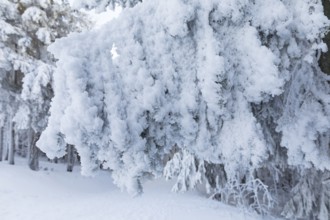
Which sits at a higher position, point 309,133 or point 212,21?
point 212,21

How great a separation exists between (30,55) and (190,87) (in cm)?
1486

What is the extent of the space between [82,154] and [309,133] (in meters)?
2.37

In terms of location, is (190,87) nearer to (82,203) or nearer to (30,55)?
(82,203)

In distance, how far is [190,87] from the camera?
4223 mm

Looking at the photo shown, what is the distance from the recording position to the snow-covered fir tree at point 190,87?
12.9 ft

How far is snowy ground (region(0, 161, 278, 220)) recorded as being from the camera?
37.0 feet

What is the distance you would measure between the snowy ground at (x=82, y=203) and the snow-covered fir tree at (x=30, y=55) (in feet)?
7.08

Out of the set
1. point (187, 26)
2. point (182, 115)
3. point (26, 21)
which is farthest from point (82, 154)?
point (26, 21)

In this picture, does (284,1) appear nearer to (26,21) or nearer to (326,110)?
(326,110)

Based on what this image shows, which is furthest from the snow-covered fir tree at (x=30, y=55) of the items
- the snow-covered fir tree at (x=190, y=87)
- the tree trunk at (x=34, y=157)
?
the snow-covered fir tree at (x=190, y=87)

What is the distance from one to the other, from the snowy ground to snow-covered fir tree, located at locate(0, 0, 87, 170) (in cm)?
216

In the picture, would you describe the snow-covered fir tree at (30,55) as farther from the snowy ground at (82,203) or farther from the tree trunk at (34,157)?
the snowy ground at (82,203)

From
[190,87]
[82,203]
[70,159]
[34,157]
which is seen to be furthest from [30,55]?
[190,87]

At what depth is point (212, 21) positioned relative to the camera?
439 centimetres
